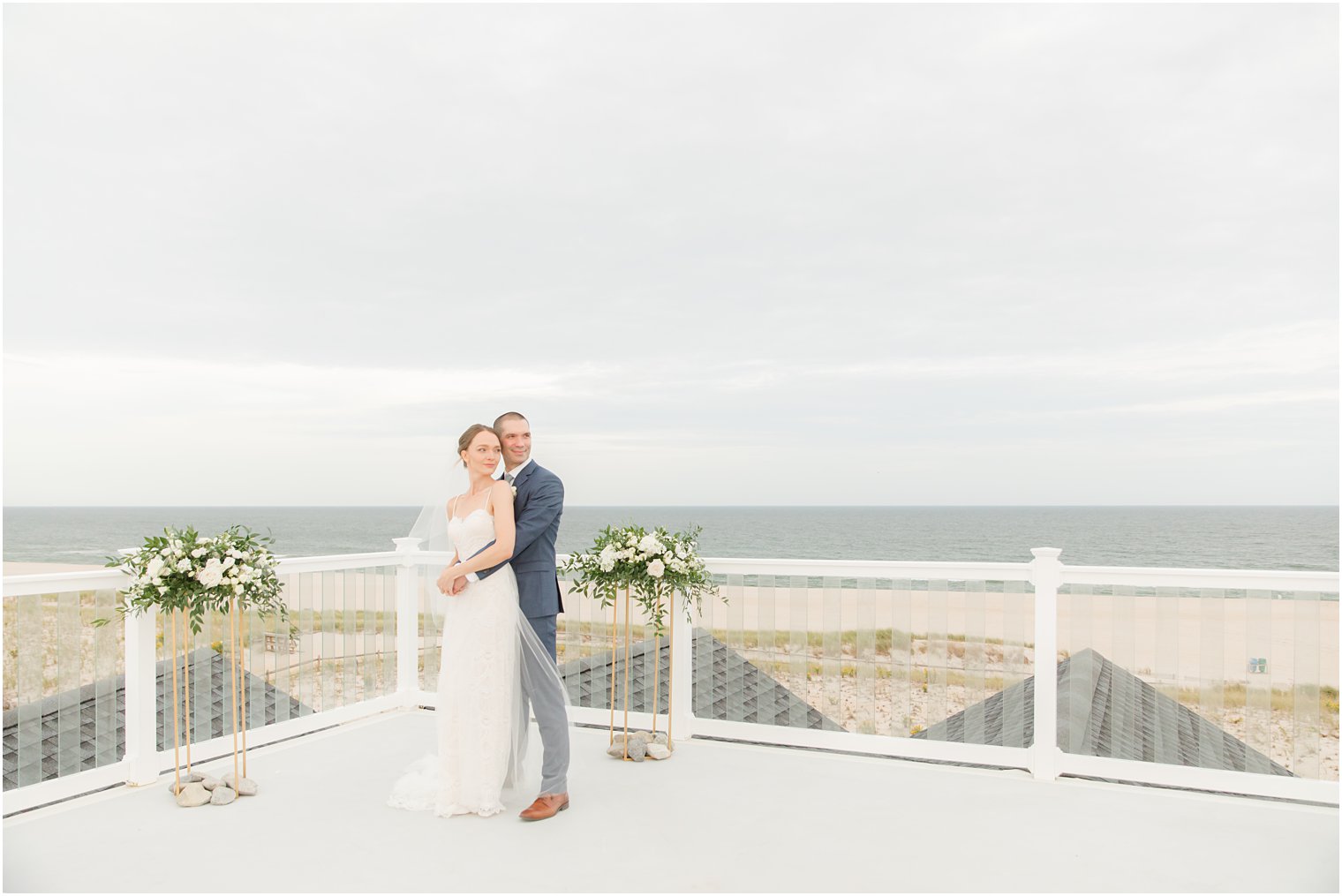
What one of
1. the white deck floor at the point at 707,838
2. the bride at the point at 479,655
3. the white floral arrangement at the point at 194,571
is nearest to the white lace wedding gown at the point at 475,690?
the bride at the point at 479,655

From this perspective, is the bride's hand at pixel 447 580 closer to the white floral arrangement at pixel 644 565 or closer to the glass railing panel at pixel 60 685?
the white floral arrangement at pixel 644 565

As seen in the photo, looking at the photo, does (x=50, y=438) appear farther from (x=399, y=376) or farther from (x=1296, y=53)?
(x=1296, y=53)

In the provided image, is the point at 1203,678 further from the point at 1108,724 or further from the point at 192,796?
the point at 192,796

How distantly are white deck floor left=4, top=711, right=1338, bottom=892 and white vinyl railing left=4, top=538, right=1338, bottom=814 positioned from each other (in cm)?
20

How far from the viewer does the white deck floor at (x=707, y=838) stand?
118 inches

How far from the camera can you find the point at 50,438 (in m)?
27.8

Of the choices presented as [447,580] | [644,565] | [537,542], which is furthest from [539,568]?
[644,565]

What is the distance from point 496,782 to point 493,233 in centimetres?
1398

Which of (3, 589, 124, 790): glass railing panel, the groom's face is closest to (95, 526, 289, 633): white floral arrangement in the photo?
(3, 589, 124, 790): glass railing panel

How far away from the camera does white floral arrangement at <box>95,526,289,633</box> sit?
3660mm

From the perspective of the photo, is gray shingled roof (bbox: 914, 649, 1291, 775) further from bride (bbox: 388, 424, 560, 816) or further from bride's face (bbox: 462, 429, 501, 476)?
bride's face (bbox: 462, 429, 501, 476)

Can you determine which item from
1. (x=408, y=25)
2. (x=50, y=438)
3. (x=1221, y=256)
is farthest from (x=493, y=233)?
(x=1221, y=256)

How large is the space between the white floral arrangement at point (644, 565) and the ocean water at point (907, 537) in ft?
93.6

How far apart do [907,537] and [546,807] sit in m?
46.5
